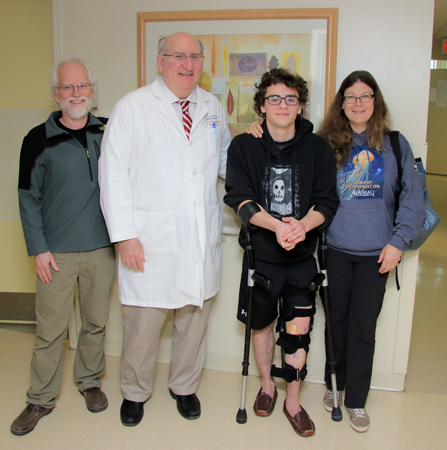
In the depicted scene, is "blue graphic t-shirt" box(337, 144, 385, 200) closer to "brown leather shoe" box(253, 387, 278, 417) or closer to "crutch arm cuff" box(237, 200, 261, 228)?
"crutch arm cuff" box(237, 200, 261, 228)

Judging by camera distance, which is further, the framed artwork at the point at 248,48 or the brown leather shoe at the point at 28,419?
the framed artwork at the point at 248,48

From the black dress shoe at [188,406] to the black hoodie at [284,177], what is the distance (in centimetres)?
93

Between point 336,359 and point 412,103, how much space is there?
154 cm

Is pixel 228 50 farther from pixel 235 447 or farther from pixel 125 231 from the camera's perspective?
pixel 235 447

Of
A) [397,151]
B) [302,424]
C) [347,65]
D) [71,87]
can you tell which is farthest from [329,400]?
[71,87]

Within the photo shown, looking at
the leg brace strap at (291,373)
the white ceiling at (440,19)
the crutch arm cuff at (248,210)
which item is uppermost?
the white ceiling at (440,19)

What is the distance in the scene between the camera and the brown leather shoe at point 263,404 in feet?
7.93

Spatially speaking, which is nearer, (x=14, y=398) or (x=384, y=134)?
(x=384, y=134)

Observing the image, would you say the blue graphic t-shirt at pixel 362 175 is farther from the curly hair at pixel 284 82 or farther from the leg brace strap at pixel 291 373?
the leg brace strap at pixel 291 373

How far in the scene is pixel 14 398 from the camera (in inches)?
100

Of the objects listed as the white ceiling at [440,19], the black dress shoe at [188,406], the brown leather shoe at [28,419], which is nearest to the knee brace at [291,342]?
the black dress shoe at [188,406]

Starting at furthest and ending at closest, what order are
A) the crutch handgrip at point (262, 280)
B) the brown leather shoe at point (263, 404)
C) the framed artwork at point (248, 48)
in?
→ the framed artwork at point (248, 48)
the brown leather shoe at point (263, 404)
the crutch handgrip at point (262, 280)

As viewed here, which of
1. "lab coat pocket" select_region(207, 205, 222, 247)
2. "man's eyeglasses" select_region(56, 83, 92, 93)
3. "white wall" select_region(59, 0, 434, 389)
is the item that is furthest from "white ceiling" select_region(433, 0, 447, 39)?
"man's eyeglasses" select_region(56, 83, 92, 93)

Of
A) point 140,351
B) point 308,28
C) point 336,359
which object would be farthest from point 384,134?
point 140,351
